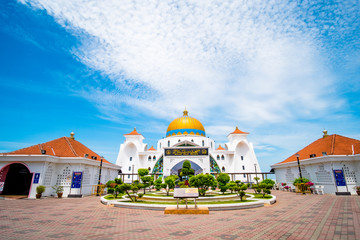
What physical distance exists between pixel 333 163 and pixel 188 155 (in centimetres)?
1719

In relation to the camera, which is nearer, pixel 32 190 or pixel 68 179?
pixel 32 190

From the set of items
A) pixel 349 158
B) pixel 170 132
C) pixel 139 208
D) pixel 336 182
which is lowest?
pixel 139 208

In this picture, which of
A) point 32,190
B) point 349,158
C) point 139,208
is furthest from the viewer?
point 349,158

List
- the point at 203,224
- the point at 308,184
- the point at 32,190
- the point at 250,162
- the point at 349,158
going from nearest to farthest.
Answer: the point at 203,224 < the point at 32,190 < the point at 349,158 < the point at 308,184 < the point at 250,162

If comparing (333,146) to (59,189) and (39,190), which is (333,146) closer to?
(59,189)

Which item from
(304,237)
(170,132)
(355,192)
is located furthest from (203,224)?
(170,132)

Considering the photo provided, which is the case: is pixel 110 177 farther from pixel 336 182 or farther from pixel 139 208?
pixel 336 182

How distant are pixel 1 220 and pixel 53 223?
1.97 meters

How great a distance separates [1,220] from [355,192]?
70.7 feet

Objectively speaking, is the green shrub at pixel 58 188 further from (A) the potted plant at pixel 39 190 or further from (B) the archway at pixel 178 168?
(B) the archway at pixel 178 168

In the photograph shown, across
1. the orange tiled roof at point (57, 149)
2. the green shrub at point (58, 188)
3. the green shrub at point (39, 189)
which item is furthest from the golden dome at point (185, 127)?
the green shrub at point (39, 189)

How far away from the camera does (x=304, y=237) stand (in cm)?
455

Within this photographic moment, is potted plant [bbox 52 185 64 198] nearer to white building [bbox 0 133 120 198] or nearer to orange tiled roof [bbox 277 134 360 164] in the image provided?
white building [bbox 0 133 120 198]

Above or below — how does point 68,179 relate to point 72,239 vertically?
above
